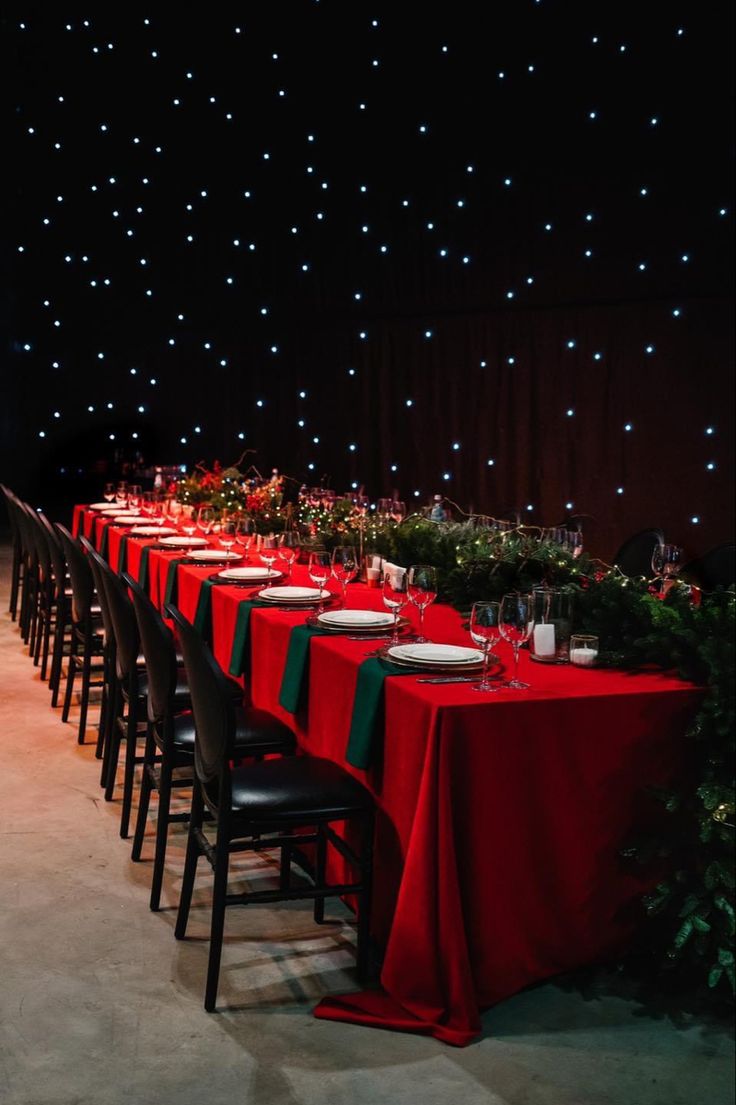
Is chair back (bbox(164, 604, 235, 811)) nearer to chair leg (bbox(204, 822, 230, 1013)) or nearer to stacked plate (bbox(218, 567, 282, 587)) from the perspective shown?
chair leg (bbox(204, 822, 230, 1013))

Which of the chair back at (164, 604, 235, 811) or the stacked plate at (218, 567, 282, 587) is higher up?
the stacked plate at (218, 567, 282, 587)

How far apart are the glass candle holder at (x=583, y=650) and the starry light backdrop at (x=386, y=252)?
4635 millimetres

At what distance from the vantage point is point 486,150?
8.86 m

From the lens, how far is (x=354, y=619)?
3463mm

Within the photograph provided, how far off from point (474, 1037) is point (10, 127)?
1226cm

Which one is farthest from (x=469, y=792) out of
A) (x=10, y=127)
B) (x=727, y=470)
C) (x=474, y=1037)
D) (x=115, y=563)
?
(x=10, y=127)

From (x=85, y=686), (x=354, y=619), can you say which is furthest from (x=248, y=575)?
(x=354, y=619)

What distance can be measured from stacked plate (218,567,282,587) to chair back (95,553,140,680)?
0.52 metres

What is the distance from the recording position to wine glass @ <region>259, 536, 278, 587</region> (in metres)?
4.46

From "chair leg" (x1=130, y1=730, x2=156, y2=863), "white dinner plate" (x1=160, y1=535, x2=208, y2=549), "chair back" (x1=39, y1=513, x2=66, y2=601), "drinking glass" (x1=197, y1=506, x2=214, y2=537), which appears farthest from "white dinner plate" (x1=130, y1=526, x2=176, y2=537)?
"chair leg" (x1=130, y1=730, x2=156, y2=863)

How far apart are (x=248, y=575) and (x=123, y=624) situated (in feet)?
2.31

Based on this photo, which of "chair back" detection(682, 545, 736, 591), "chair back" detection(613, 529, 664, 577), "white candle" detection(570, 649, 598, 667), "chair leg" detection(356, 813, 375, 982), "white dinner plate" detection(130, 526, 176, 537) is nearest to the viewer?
"chair leg" detection(356, 813, 375, 982)

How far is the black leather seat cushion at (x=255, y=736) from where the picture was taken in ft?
11.0

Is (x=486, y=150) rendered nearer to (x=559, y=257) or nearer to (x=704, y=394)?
(x=559, y=257)
